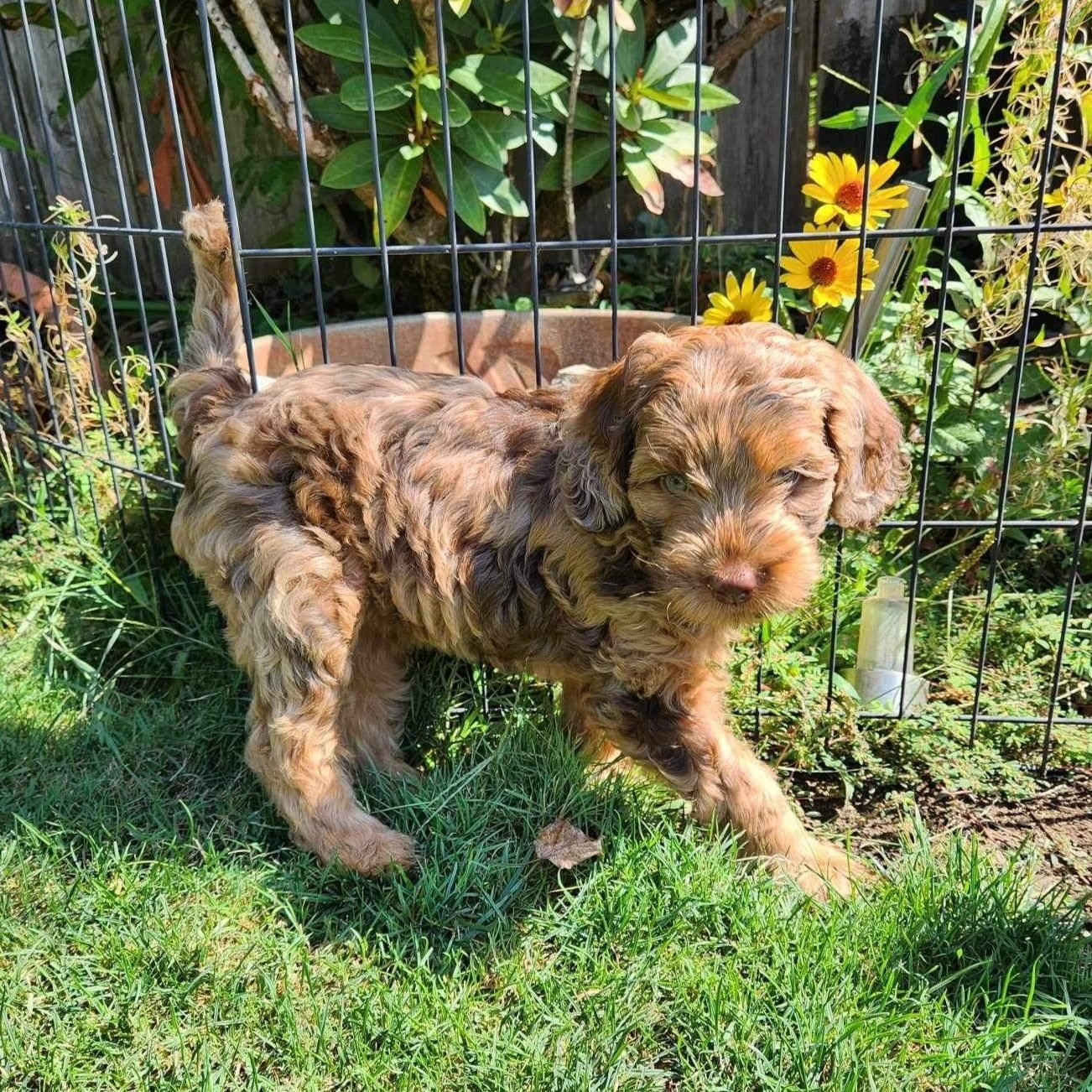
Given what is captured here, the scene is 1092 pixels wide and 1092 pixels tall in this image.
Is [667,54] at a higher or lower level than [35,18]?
lower

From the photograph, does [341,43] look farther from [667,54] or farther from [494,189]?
[667,54]

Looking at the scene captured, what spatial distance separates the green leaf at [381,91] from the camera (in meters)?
3.82

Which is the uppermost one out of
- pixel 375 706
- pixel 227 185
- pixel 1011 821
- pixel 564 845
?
pixel 227 185

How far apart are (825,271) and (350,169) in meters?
2.00

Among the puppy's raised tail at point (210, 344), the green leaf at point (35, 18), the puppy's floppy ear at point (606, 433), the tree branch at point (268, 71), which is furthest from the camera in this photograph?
the green leaf at point (35, 18)

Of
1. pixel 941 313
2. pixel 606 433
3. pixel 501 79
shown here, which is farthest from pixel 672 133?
pixel 606 433

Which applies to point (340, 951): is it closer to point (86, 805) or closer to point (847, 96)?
point (86, 805)

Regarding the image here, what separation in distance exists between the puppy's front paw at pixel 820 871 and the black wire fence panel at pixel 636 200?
600 millimetres

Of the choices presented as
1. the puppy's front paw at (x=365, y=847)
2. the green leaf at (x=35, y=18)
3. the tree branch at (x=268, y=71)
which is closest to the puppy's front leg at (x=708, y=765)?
the puppy's front paw at (x=365, y=847)

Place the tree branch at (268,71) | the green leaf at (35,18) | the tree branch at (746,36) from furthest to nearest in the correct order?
the green leaf at (35,18) → the tree branch at (746,36) → the tree branch at (268,71)

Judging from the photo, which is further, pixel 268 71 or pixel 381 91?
pixel 268 71

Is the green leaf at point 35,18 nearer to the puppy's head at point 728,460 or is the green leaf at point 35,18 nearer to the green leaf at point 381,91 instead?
the green leaf at point 381,91

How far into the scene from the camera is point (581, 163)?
456 centimetres

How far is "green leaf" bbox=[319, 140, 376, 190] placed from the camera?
4.09 metres
